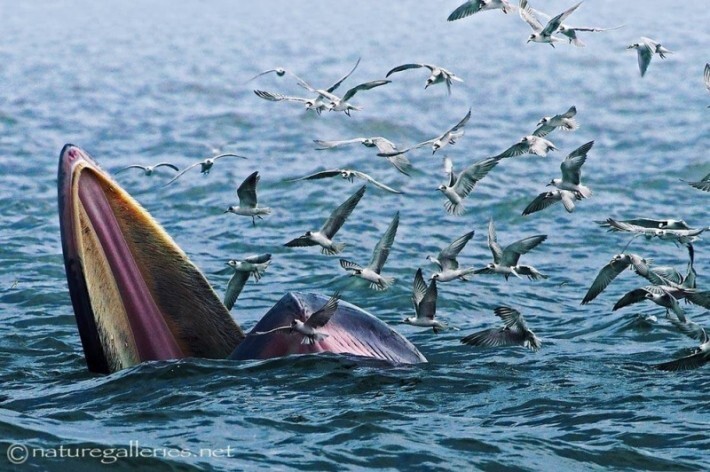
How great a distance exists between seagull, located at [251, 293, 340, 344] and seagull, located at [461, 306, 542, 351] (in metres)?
2.45

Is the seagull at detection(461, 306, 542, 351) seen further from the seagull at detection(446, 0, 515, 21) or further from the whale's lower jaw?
the seagull at detection(446, 0, 515, 21)

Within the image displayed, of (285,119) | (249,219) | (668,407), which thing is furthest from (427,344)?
(285,119)

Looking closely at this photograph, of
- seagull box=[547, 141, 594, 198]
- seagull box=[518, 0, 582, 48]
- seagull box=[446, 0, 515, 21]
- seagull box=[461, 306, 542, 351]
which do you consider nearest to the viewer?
seagull box=[461, 306, 542, 351]

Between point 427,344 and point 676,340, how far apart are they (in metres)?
2.52

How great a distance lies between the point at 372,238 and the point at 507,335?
767cm

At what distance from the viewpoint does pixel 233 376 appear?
38.0 ft

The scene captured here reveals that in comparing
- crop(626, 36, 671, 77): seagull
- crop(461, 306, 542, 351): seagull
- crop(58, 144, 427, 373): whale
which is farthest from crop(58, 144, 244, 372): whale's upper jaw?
crop(626, 36, 671, 77): seagull

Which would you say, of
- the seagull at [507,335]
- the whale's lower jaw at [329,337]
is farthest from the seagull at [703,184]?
the whale's lower jaw at [329,337]

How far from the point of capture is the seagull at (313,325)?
11133 mm

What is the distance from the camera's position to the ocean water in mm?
10516

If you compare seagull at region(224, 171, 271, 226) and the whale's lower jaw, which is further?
seagull at region(224, 171, 271, 226)

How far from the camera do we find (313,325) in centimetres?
1112

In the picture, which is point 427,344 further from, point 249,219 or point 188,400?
point 249,219

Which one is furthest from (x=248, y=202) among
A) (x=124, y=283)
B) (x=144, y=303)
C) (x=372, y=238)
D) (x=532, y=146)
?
(x=124, y=283)
